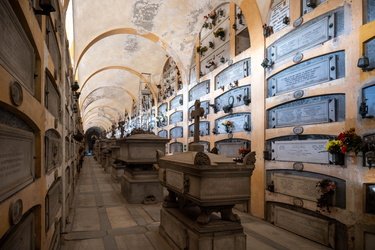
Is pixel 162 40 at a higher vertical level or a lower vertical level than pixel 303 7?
higher

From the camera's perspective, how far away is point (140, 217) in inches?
212

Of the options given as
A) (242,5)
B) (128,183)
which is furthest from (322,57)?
(128,183)

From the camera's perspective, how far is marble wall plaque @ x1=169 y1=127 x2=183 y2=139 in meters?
11.3

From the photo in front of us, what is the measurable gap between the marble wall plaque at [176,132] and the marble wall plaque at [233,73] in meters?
3.76

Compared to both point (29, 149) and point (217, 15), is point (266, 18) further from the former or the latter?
point (29, 149)

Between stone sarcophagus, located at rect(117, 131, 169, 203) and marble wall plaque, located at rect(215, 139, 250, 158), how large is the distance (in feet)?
5.41

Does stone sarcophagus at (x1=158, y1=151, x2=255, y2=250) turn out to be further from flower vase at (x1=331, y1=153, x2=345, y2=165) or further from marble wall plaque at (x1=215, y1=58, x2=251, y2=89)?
marble wall plaque at (x1=215, y1=58, x2=251, y2=89)

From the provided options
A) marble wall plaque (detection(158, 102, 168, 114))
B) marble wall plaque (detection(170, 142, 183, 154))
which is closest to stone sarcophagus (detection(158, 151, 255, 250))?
marble wall plaque (detection(170, 142, 183, 154))

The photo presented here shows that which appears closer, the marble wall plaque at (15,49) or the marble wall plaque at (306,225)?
the marble wall plaque at (15,49)

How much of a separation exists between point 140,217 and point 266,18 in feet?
16.6

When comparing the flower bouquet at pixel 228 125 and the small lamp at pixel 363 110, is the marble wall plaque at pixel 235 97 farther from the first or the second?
the small lamp at pixel 363 110

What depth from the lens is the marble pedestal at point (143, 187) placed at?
21.8 ft

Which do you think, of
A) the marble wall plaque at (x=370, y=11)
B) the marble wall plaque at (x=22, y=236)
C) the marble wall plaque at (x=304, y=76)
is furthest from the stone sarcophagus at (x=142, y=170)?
the marble wall plaque at (x=370, y=11)

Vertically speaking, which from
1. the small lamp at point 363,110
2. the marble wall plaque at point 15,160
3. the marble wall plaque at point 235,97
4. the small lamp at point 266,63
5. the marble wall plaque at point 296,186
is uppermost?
the small lamp at point 266,63
